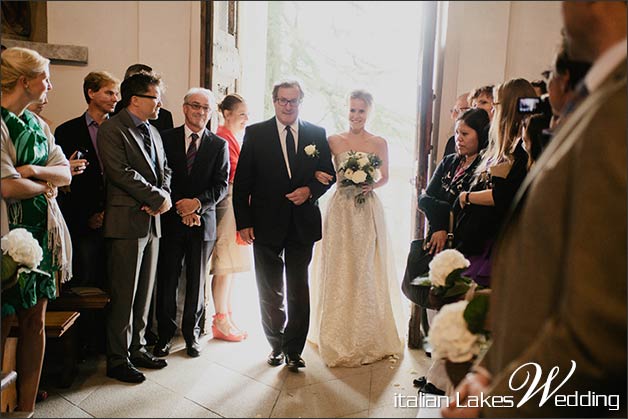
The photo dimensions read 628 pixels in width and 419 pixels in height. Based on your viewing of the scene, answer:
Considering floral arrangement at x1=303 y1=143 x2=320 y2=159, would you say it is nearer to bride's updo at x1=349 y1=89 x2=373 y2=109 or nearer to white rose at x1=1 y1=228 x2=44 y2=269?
bride's updo at x1=349 y1=89 x2=373 y2=109

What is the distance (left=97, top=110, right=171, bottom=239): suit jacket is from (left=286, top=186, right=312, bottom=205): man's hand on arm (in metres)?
0.72

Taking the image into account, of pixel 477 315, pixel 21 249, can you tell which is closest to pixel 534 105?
pixel 477 315

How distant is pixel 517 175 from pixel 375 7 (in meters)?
3.95

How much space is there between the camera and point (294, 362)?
357 centimetres

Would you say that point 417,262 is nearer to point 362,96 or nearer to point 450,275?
point 450,275

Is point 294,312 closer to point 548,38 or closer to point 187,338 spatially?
point 187,338

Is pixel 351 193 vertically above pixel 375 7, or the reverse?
pixel 375 7

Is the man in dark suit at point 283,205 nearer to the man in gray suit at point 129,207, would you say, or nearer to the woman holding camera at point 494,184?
the man in gray suit at point 129,207

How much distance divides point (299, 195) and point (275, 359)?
975 millimetres

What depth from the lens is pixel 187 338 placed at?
149 inches

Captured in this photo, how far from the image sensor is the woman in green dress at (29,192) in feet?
8.24

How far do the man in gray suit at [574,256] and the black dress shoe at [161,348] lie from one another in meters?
2.94

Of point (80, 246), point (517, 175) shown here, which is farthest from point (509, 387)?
point (80, 246)

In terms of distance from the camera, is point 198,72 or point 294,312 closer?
point 294,312
